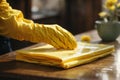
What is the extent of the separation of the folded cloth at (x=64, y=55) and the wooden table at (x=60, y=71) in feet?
0.07

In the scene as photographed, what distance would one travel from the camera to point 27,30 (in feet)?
4.08

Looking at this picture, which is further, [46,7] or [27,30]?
[46,7]

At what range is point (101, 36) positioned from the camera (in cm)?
172

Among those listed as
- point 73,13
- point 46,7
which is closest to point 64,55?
point 73,13

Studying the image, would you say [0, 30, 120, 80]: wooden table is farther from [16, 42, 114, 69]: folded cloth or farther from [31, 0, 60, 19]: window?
[31, 0, 60, 19]: window

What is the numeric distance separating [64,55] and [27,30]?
0.19 meters

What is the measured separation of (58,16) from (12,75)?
2.50 metres

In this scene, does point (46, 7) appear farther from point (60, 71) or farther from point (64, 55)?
point (60, 71)

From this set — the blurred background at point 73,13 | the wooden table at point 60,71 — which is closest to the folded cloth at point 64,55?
the wooden table at point 60,71

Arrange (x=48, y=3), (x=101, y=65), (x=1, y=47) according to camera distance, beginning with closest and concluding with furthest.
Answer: (x=101, y=65) < (x=1, y=47) < (x=48, y=3)

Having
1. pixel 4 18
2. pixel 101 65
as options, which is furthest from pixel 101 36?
pixel 4 18

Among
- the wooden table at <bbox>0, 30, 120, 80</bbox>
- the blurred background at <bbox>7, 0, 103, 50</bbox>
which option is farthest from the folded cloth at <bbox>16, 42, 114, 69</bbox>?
the blurred background at <bbox>7, 0, 103, 50</bbox>

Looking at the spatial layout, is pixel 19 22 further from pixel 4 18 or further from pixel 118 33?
pixel 118 33

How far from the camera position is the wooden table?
1.03m
